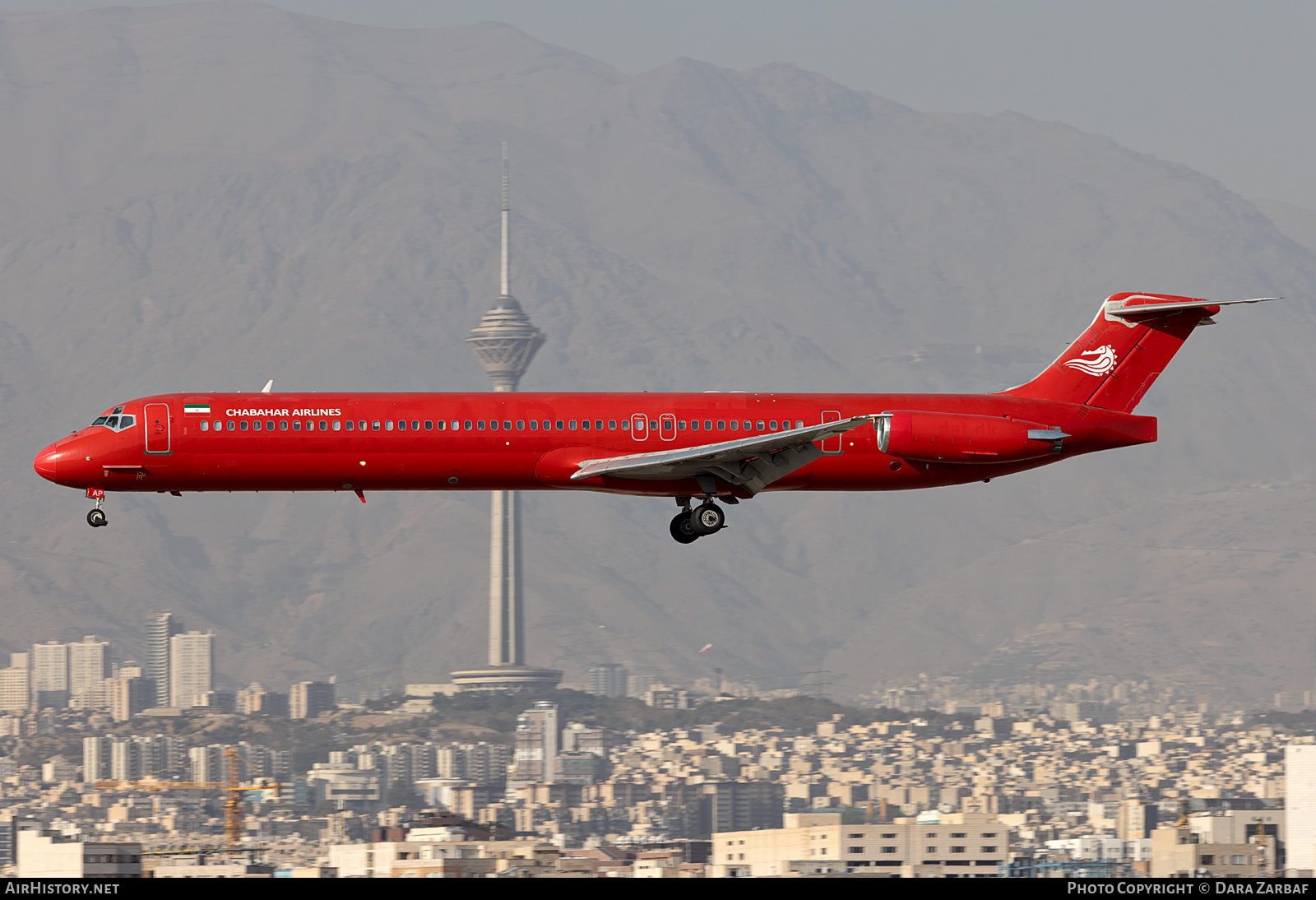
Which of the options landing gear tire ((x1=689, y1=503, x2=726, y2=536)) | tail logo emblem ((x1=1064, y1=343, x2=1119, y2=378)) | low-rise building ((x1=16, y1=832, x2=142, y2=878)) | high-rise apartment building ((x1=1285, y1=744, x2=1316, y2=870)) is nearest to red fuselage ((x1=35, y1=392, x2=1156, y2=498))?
landing gear tire ((x1=689, y1=503, x2=726, y2=536))

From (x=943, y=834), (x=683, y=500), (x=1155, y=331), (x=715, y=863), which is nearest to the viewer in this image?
(x=683, y=500)

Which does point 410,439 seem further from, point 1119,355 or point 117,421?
point 1119,355

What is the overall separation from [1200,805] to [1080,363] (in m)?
121

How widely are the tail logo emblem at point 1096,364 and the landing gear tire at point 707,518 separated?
45.3 ft

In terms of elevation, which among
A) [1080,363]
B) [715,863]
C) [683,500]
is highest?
[1080,363]

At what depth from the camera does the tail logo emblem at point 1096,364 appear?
68125 mm

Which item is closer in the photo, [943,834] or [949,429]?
[949,429]

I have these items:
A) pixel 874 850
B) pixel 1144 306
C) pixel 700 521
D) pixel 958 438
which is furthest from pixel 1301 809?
pixel 700 521

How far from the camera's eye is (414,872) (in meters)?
103

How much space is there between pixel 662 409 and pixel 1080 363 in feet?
51.2
